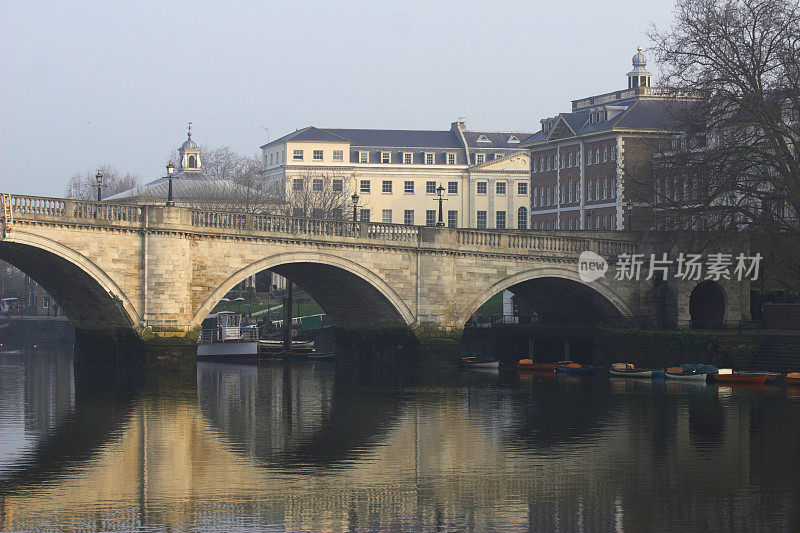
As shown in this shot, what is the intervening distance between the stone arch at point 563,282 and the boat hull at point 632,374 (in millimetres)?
6937

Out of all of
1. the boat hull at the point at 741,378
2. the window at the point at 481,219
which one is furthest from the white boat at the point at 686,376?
the window at the point at 481,219

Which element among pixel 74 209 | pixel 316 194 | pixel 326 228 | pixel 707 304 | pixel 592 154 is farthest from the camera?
pixel 316 194

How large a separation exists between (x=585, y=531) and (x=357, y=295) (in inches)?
1395

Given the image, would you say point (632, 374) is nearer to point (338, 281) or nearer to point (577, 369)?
point (577, 369)

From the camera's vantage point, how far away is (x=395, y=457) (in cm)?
2800

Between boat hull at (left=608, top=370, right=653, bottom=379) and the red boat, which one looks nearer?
the red boat

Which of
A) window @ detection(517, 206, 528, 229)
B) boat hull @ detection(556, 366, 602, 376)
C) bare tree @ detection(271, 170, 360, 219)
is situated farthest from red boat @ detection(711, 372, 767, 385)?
window @ detection(517, 206, 528, 229)

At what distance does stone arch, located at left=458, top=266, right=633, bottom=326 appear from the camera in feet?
182

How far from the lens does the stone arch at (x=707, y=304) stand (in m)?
58.2

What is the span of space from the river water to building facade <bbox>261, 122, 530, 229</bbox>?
74967 millimetres

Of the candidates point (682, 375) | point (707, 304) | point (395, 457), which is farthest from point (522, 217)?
point (395, 457)

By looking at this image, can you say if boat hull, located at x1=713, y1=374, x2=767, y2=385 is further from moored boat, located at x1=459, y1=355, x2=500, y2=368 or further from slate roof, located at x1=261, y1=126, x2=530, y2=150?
slate roof, located at x1=261, y1=126, x2=530, y2=150

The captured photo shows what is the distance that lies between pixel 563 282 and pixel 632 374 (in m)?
9.07

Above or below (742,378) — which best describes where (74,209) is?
above
